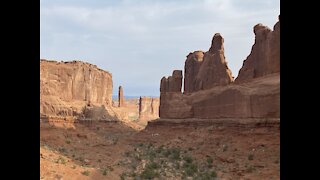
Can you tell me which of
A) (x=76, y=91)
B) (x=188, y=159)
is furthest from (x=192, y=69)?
(x=188, y=159)

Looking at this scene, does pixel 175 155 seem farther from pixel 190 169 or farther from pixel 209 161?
pixel 190 169

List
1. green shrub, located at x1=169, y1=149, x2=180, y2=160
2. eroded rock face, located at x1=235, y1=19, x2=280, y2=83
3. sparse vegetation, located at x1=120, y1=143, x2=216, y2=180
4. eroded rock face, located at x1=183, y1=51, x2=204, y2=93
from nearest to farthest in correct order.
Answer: sparse vegetation, located at x1=120, y1=143, x2=216, y2=180
green shrub, located at x1=169, y1=149, x2=180, y2=160
eroded rock face, located at x1=235, y1=19, x2=280, y2=83
eroded rock face, located at x1=183, y1=51, x2=204, y2=93

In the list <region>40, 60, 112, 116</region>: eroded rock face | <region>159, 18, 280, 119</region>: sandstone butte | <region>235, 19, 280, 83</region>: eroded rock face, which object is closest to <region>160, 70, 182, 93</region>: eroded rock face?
<region>159, 18, 280, 119</region>: sandstone butte

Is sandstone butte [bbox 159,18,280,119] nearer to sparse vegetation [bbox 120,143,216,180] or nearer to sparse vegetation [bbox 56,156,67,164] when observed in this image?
sparse vegetation [bbox 120,143,216,180]

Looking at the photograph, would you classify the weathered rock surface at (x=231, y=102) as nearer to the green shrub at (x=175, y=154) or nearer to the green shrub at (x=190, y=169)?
the green shrub at (x=175, y=154)

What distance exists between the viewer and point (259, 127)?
2447cm

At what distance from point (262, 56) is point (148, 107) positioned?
214 feet

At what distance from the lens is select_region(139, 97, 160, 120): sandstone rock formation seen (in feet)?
298

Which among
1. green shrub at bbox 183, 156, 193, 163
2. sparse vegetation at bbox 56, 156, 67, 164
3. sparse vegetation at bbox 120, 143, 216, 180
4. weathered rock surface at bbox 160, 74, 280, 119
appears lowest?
sparse vegetation at bbox 120, 143, 216, 180

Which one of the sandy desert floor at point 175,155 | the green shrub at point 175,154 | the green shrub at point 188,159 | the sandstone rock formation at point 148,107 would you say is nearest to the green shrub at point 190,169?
the sandy desert floor at point 175,155
